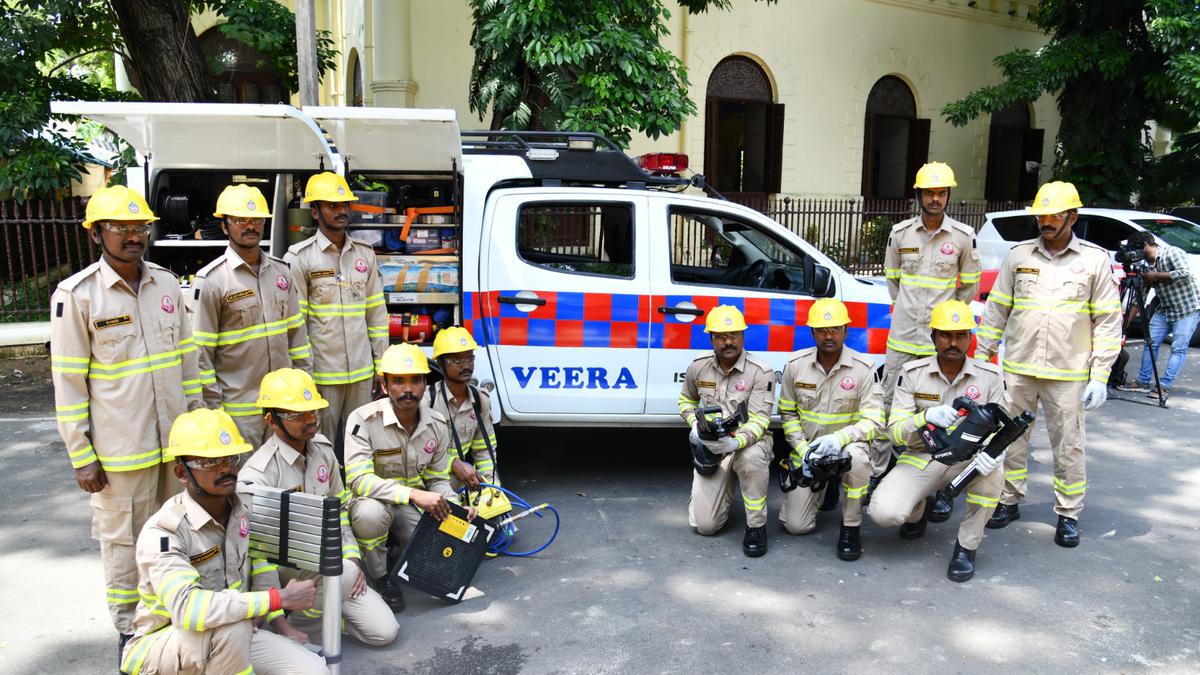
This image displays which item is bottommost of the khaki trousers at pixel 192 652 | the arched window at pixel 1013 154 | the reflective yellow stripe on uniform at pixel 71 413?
the khaki trousers at pixel 192 652

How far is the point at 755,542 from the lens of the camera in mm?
4766

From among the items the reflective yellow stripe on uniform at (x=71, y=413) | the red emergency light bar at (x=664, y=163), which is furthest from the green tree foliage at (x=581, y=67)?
the reflective yellow stripe on uniform at (x=71, y=413)

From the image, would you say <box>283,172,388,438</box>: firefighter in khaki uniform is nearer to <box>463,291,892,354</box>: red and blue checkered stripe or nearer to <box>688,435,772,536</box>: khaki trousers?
<box>463,291,892,354</box>: red and blue checkered stripe

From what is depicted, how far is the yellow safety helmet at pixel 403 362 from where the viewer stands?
4.18 metres

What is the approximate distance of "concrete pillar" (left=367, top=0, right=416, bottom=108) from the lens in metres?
12.7

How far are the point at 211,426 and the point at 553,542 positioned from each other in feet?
7.58

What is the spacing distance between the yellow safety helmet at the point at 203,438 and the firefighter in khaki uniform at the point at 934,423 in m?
3.22

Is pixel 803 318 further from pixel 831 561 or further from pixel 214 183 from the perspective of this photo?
pixel 214 183

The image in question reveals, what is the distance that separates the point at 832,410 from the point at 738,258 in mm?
1460

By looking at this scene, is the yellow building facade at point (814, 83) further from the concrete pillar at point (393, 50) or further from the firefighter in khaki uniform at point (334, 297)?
the firefighter in khaki uniform at point (334, 297)

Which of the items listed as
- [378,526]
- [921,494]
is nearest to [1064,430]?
[921,494]

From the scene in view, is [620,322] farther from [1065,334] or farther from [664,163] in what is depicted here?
[1065,334]

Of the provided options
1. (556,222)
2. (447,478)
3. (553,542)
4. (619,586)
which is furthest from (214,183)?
(619,586)

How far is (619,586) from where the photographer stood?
172 inches
